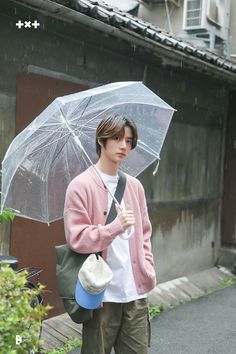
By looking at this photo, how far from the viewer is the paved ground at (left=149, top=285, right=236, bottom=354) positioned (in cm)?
580

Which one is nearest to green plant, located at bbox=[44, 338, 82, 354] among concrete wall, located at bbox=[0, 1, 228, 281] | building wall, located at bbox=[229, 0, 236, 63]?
concrete wall, located at bbox=[0, 1, 228, 281]

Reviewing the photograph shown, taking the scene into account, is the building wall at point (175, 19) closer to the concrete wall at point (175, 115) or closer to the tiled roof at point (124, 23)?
the concrete wall at point (175, 115)

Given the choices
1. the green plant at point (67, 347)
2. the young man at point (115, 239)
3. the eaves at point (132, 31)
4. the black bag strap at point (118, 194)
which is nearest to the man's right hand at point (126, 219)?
the young man at point (115, 239)

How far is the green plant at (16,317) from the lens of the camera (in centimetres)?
241

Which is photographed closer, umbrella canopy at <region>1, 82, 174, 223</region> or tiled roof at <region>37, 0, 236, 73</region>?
umbrella canopy at <region>1, 82, 174, 223</region>

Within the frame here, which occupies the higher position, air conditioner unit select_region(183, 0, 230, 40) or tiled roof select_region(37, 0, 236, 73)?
air conditioner unit select_region(183, 0, 230, 40)

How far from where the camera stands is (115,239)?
3.38 meters

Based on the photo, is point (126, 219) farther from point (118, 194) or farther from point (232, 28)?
point (232, 28)

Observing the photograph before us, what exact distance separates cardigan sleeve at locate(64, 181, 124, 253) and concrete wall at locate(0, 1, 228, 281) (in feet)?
7.43

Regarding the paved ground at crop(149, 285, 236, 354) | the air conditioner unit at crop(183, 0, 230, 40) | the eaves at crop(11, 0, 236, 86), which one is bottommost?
the paved ground at crop(149, 285, 236, 354)

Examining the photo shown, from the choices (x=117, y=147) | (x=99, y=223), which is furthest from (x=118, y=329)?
(x=117, y=147)

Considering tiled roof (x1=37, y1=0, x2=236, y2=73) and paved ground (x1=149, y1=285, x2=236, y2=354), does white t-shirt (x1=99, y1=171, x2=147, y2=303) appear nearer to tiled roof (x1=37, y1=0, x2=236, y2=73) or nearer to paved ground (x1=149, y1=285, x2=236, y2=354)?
tiled roof (x1=37, y1=0, x2=236, y2=73)

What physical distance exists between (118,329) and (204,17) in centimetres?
821

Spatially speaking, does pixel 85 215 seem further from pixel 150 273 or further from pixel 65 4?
pixel 65 4
